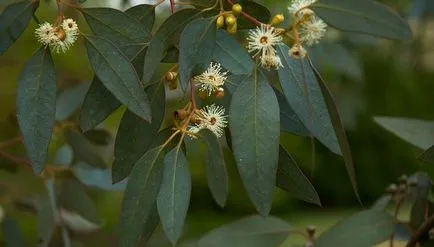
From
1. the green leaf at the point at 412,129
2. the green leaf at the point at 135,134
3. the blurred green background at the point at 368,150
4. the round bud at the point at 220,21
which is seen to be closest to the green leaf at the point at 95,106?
the green leaf at the point at 135,134

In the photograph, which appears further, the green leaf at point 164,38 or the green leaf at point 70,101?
the green leaf at point 70,101

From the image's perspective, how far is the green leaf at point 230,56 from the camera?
81 centimetres

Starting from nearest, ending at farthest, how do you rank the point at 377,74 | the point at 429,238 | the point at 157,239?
1. the point at 429,238
2. the point at 157,239
3. the point at 377,74

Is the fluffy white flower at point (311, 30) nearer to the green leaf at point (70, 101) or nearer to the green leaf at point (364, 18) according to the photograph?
the green leaf at point (364, 18)

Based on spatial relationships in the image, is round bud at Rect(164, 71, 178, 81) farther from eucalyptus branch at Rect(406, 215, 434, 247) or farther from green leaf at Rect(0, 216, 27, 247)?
green leaf at Rect(0, 216, 27, 247)

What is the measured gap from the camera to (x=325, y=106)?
77 cm

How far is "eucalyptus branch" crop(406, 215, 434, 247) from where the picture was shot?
105cm

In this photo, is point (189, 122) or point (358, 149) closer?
point (189, 122)

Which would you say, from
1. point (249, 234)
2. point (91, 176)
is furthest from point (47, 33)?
point (91, 176)

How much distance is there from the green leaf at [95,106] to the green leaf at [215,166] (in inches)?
4.5

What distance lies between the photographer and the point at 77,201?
1.34 meters

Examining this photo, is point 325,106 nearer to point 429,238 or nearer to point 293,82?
point 293,82

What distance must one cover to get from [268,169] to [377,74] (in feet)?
12.7

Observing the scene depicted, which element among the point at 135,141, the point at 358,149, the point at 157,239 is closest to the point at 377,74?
the point at 358,149
